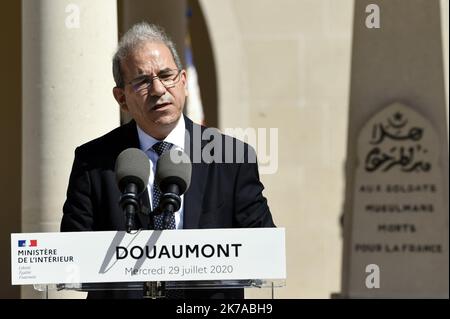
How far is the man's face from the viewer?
5102 mm

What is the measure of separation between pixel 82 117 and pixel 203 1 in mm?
7193

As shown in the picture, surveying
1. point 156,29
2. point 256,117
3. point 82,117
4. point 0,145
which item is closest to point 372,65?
point 256,117

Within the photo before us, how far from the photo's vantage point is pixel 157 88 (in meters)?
5.07

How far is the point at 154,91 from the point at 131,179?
56 centimetres

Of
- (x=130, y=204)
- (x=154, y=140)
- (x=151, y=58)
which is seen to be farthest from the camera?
(x=154, y=140)

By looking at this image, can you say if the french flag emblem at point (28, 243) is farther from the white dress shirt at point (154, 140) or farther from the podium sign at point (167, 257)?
the white dress shirt at point (154, 140)

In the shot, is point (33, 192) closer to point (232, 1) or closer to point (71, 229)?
point (71, 229)

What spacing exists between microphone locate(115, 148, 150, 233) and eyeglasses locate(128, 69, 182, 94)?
45 centimetres

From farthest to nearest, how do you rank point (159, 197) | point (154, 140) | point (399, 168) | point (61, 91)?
point (399, 168) < point (61, 91) < point (154, 140) < point (159, 197)

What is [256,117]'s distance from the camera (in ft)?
47.9

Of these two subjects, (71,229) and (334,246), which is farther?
(334,246)

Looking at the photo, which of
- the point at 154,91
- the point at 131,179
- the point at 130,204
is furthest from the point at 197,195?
the point at 130,204

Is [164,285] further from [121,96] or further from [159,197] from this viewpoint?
[121,96]

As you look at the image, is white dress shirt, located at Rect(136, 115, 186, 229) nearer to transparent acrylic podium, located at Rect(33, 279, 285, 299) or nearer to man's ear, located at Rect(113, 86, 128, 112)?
man's ear, located at Rect(113, 86, 128, 112)
